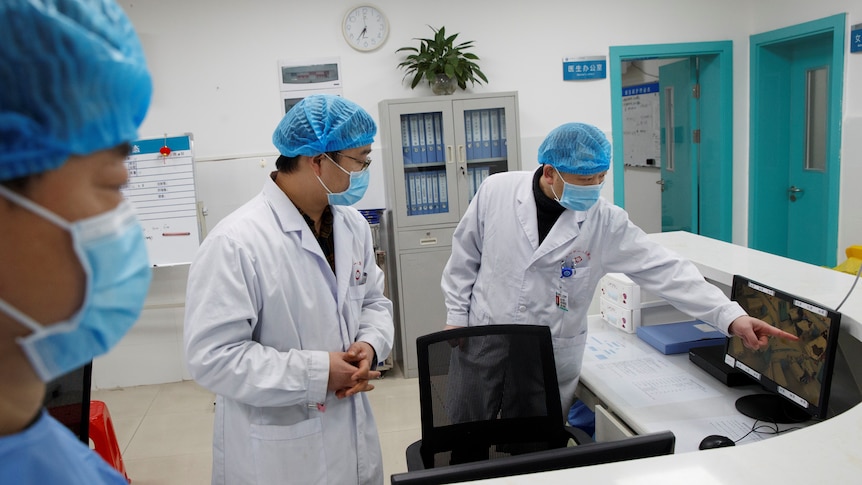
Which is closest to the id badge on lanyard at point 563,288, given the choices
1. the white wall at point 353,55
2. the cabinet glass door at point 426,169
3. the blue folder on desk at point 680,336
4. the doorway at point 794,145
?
the blue folder on desk at point 680,336

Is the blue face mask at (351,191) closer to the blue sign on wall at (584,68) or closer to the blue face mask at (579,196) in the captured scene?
the blue face mask at (579,196)

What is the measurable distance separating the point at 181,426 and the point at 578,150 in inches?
111

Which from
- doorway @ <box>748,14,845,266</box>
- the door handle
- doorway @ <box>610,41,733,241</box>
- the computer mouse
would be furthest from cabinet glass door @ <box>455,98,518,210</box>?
the computer mouse

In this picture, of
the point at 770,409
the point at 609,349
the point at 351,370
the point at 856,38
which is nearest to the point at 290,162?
the point at 351,370

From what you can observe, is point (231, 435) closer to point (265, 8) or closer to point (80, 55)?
point (80, 55)

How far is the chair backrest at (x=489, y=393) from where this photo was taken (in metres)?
1.81

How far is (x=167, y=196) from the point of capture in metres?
3.87

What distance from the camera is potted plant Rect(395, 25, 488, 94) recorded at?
402 cm

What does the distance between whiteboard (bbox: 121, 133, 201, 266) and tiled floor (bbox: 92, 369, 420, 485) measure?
0.90 m

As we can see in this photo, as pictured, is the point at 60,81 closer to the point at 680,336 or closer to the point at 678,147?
the point at 680,336

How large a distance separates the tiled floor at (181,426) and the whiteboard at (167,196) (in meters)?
0.90

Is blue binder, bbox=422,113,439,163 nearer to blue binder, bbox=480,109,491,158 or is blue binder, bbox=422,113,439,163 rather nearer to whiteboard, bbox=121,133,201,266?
blue binder, bbox=480,109,491,158

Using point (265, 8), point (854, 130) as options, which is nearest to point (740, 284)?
point (854, 130)

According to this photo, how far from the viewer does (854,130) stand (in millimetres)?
3848
